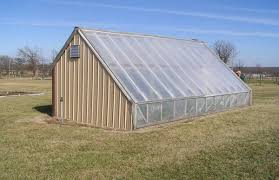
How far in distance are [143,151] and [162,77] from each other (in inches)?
248

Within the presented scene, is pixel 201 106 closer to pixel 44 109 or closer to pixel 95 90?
pixel 95 90

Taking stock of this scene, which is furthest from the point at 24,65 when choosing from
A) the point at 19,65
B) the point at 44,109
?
the point at 44,109

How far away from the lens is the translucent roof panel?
15094 millimetres

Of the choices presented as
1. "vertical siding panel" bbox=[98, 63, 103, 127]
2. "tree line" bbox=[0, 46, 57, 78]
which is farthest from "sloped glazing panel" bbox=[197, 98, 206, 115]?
"tree line" bbox=[0, 46, 57, 78]

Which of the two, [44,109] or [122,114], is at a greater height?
[122,114]

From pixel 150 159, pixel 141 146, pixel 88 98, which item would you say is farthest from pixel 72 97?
pixel 150 159

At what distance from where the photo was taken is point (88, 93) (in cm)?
Answer: 1530

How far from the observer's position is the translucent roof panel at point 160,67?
49.5ft

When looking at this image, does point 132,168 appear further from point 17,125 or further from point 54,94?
point 54,94

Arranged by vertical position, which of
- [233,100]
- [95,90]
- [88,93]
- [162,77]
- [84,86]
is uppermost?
[162,77]

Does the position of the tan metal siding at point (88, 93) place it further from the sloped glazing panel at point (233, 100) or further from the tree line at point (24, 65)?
the tree line at point (24, 65)

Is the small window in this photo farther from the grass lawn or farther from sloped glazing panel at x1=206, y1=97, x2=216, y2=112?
sloped glazing panel at x1=206, y1=97, x2=216, y2=112

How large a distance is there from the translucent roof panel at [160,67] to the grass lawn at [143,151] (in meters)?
1.64

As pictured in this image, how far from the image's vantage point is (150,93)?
1490cm
